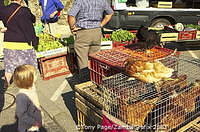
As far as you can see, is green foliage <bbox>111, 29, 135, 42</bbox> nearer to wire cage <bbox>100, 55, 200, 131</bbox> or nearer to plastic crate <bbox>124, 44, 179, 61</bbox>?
plastic crate <bbox>124, 44, 179, 61</bbox>

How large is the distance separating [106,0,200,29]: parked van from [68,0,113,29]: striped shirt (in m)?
3.84

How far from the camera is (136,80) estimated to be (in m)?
3.37

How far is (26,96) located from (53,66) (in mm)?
3174

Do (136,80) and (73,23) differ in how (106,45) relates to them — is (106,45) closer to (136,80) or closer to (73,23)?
(73,23)

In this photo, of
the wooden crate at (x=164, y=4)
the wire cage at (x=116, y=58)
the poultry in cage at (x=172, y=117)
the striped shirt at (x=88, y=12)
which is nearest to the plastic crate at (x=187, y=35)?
the wooden crate at (x=164, y=4)

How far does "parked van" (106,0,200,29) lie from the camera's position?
30.7ft

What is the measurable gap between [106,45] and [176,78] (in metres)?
3.61

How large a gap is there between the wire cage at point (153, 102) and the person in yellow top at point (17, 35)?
231 centimetres

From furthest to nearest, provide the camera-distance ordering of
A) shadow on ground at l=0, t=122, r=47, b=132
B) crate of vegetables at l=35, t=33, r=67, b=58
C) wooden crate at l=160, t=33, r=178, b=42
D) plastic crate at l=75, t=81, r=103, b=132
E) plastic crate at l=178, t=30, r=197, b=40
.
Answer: plastic crate at l=178, t=30, r=197, b=40 < wooden crate at l=160, t=33, r=178, b=42 < crate of vegetables at l=35, t=33, r=67, b=58 < shadow on ground at l=0, t=122, r=47, b=132 < plastic crate at l=75, t=81, r=103, b=132

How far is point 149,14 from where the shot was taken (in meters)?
9.46

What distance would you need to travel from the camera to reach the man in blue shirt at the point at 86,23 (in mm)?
5246

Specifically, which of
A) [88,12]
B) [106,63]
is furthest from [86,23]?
[106,63]

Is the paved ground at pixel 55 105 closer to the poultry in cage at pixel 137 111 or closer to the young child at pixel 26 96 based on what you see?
the young child at pixel 26 96

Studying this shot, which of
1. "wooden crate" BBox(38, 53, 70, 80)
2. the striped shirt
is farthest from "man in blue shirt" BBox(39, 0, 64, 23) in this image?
the striped shirt
